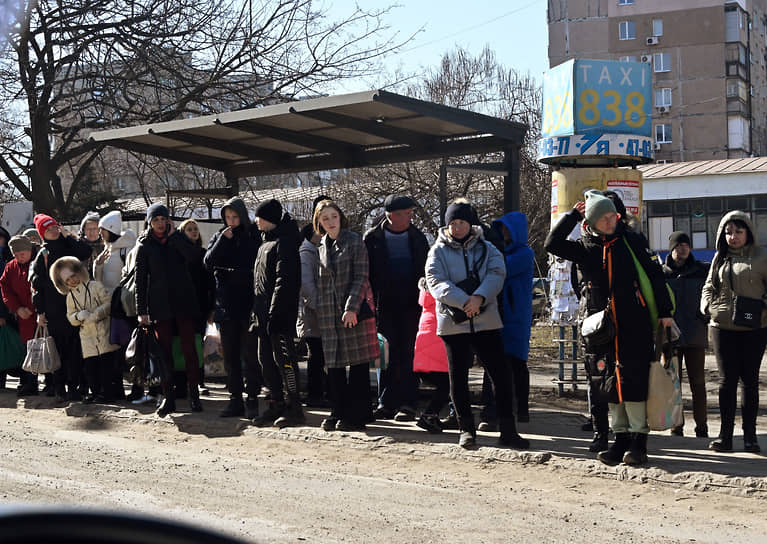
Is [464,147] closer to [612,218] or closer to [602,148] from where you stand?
[602,148]

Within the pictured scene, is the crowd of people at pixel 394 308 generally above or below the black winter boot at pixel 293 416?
above

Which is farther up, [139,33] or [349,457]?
[139,33]

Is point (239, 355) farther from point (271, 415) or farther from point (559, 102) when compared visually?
point (559, 102)

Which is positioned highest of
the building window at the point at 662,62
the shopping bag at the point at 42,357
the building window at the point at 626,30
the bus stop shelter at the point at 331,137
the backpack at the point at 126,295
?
the building window at the point at 626,30

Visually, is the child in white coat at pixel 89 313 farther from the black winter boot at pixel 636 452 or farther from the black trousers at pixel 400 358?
the black winter boot at pixel 636 452

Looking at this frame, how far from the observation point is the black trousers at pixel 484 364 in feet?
24.5

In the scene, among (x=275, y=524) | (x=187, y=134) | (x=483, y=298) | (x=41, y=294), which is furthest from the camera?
(x=187, y=134)

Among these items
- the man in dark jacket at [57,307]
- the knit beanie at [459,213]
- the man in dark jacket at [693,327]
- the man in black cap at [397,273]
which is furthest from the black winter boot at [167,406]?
the man in dark jacket at [693,327]

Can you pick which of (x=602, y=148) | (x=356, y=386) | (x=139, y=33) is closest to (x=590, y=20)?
(x=139, y=33)

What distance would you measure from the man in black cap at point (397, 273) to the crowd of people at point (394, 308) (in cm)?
1

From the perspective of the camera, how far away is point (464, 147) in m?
11.3

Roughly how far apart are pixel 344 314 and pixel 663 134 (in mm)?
54994

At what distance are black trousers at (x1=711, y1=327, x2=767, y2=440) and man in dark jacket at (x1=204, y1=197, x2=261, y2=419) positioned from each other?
4179 millimetres

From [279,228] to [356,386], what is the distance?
1.60 metres
